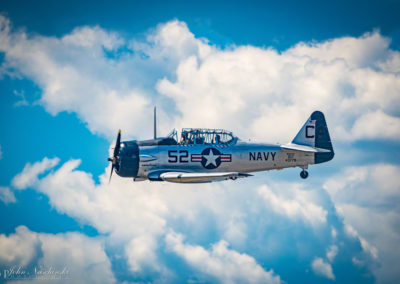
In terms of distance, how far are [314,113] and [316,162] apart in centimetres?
293

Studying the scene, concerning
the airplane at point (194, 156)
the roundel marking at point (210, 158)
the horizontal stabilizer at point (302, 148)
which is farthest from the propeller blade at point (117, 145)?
the horizontal stabilizer at point (302, 148)

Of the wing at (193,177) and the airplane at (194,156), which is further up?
the airplane at (194,156)

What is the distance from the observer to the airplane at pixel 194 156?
27.7 m

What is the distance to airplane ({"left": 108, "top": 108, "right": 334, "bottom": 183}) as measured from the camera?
27656 millimetres

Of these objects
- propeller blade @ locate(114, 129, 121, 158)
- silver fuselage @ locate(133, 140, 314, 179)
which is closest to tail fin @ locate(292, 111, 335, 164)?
silver fuselage @ locate(133, 140, 314, 179)

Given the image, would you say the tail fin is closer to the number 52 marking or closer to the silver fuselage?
the silver fuselage

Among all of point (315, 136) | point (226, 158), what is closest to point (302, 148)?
point (315, 136)

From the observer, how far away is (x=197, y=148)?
28375mm

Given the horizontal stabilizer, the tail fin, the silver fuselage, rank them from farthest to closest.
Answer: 1. the tail fin
2. the horizontal stabilizer
3. the silver fuselage

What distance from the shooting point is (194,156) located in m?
28.2

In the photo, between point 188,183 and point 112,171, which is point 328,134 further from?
point 112,171

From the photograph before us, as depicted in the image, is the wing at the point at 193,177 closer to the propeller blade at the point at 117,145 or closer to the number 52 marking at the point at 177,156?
the number 52 marking at the point at 177,156

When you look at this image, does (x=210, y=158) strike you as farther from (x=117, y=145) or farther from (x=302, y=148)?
(x=302, y=148)

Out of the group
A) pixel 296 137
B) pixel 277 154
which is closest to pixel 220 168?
pixel 277 154
